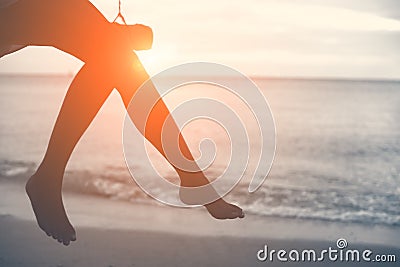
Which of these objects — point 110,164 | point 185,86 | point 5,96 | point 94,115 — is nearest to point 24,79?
point 5,96

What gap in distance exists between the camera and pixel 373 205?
212 cm

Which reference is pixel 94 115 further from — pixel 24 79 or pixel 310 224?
pixel 310 224

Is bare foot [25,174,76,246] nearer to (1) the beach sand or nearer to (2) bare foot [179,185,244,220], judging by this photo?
(1) the beach sand

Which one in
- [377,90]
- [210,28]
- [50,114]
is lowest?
[50,114]

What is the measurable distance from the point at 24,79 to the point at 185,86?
549 mm

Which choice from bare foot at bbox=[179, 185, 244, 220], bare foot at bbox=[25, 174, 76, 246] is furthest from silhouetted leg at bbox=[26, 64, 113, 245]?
bare foot at bbox=[179, 185, 244, 220]

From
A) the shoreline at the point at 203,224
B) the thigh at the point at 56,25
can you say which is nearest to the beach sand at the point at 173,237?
the shoreline at the point at 203,224

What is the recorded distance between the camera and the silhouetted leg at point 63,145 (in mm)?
2127

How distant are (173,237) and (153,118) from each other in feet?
1.31

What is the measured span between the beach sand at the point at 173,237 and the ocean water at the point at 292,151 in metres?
0.04

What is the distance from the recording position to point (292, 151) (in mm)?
2113

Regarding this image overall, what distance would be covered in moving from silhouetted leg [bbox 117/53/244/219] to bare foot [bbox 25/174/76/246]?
360 mm

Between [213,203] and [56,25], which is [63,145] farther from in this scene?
[213,203]

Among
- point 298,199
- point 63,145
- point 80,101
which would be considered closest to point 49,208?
point 63,145
